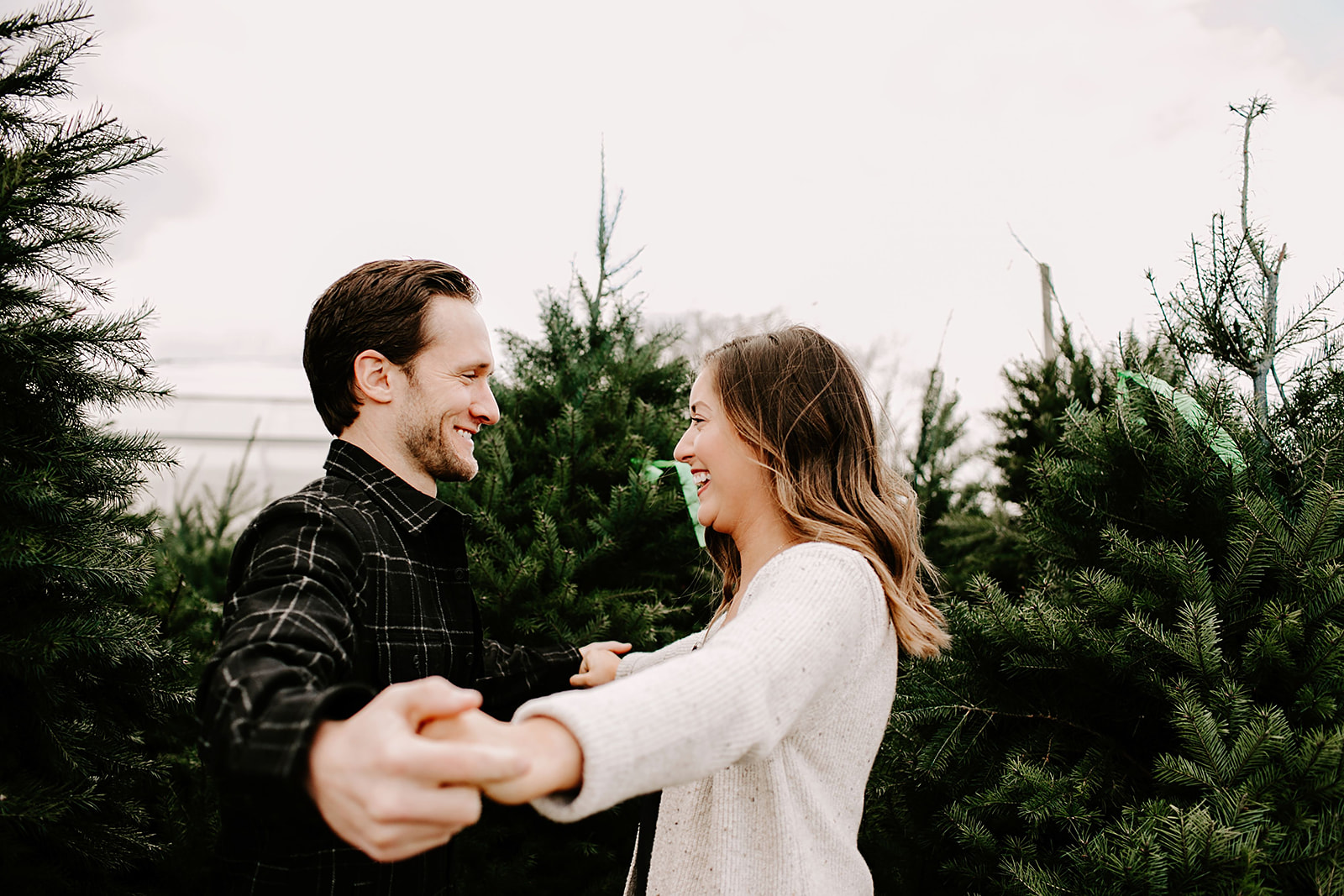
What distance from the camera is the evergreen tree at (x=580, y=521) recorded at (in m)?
2.79

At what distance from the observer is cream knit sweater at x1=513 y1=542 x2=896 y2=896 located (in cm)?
106

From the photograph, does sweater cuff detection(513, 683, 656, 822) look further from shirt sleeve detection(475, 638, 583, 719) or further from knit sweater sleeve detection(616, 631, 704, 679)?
knit sweater sleeve detection(616, 631, 704, 679)

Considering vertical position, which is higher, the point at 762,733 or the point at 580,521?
the point at 580,521

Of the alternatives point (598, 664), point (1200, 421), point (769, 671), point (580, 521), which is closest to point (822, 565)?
point (769, 671)

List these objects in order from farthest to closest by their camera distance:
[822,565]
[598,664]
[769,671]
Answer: [598,664]
[822,565]
[769,671]

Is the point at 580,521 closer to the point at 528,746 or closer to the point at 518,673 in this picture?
the point at 518,673

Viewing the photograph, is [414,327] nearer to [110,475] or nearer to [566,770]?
[110,475]

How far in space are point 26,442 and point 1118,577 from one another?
308 centimetres

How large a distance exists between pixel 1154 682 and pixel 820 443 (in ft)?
3.40

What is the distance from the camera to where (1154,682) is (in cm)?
199

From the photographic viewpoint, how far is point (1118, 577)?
7.54ft

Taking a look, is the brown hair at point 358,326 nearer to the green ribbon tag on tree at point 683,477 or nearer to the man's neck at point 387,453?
the man's neck at point 387,453

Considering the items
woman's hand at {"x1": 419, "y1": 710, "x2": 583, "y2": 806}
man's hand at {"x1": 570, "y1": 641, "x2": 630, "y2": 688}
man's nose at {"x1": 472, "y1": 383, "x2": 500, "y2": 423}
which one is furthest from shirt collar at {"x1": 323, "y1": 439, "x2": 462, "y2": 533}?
woman's hand at {"x1": 419, "y1": 710, "x2": 583, "y2": 806}

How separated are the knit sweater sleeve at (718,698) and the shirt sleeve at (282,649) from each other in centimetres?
30
